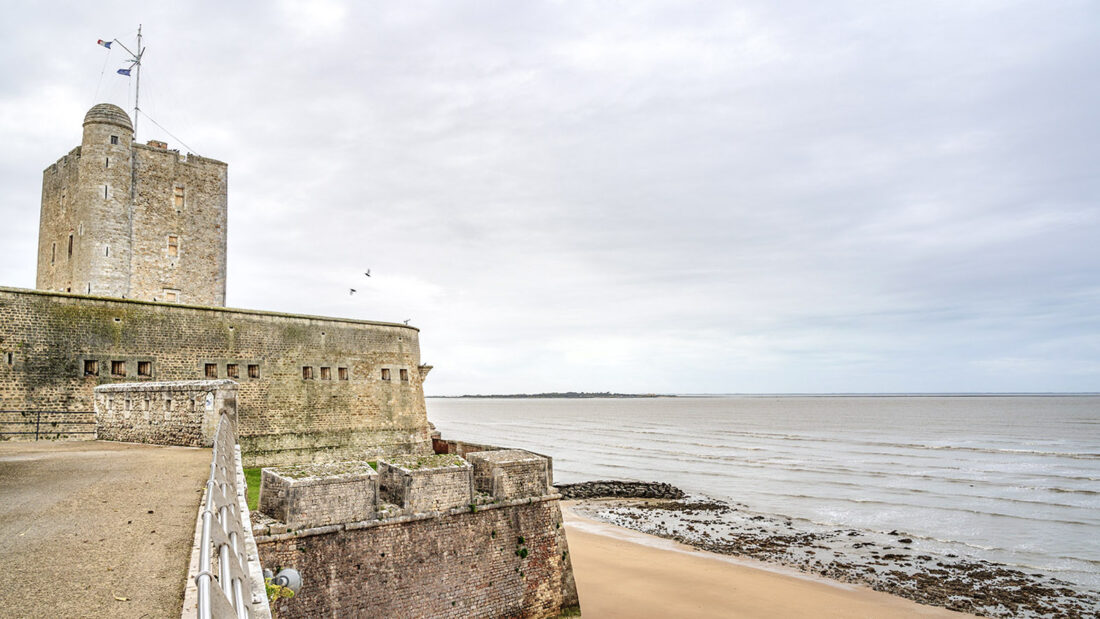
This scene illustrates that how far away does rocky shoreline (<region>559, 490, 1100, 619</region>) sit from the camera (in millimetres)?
19734

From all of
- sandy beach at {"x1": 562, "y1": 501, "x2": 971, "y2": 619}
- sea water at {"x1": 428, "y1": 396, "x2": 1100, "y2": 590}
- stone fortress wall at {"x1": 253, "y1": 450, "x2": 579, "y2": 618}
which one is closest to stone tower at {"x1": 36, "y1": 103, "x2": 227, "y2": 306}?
stone fortress wall at {"x1": 253, "y1": 450, "x2": 579, "y2": 618}

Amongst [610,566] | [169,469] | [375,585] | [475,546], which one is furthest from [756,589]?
[169,469]

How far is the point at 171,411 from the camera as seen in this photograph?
548 inches

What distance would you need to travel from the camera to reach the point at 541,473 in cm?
1494

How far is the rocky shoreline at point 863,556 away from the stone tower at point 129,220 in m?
23.3

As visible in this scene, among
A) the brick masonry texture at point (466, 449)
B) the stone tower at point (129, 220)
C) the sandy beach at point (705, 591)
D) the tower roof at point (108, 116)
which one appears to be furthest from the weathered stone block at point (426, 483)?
the tower roof at point (108, 116)

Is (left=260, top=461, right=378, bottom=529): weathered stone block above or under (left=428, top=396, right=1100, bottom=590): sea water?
above

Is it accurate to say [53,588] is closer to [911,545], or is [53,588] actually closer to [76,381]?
[76,381]

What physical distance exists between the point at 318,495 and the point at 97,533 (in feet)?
15.9

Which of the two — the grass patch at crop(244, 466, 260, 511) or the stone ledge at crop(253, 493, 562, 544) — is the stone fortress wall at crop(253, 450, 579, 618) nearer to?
the stone ledge at crop(253, 493, 562, 544)

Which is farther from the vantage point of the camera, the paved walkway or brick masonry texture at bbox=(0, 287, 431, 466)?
brick masonry texture at bbox=(0, 287, 431, 466)

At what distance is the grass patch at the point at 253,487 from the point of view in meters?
13.7

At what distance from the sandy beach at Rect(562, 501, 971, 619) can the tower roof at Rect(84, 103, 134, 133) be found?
27.3m

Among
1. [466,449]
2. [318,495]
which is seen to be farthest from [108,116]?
[318,495]
